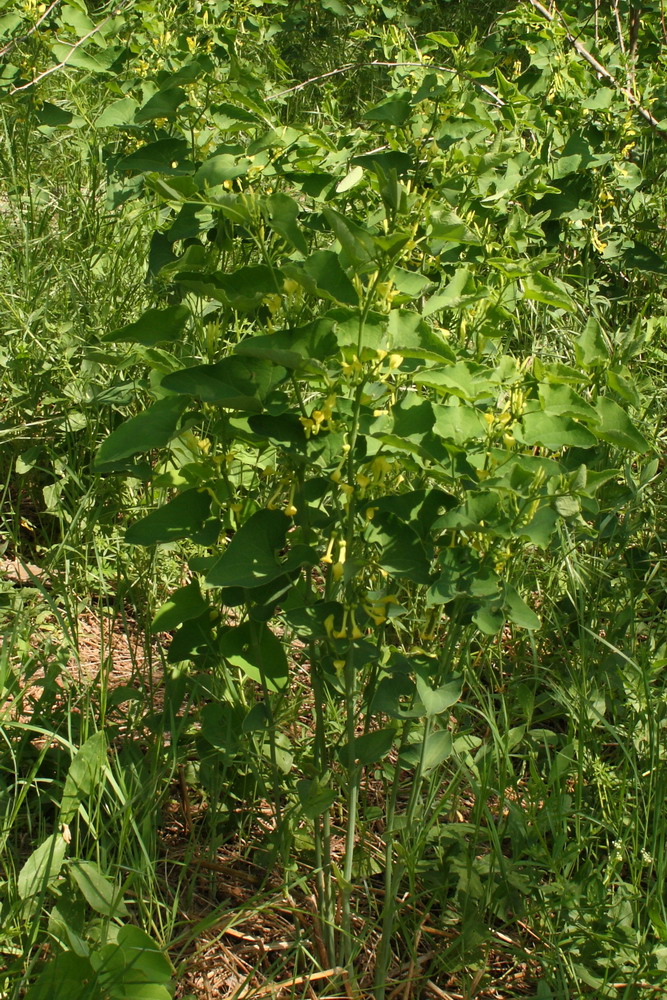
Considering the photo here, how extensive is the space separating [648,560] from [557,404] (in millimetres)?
890

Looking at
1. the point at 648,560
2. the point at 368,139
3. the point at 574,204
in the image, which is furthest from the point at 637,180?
the point at 648,560

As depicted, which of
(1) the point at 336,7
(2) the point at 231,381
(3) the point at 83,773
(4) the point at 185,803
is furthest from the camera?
(1) the point at 336,7

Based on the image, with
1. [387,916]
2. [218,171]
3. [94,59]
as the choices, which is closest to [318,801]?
[387,916]

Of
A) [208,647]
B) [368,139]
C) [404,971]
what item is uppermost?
[368,139]

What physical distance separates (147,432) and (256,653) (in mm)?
355

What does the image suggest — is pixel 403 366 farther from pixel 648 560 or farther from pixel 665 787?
pixel 648 560

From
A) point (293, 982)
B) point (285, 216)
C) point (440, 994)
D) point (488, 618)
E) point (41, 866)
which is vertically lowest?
point (440, 994)

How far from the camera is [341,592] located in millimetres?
1849

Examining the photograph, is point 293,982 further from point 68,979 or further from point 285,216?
point 285,216

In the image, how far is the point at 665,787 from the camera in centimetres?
162

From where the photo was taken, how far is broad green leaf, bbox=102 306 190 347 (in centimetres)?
134

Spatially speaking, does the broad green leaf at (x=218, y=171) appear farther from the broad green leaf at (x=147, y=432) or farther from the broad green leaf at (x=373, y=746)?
the broad green leaf at (x=373, y=746)

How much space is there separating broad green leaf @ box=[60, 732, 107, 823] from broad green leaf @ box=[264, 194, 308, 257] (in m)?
0.74

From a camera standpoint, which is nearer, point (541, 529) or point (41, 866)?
point (541, 529)
